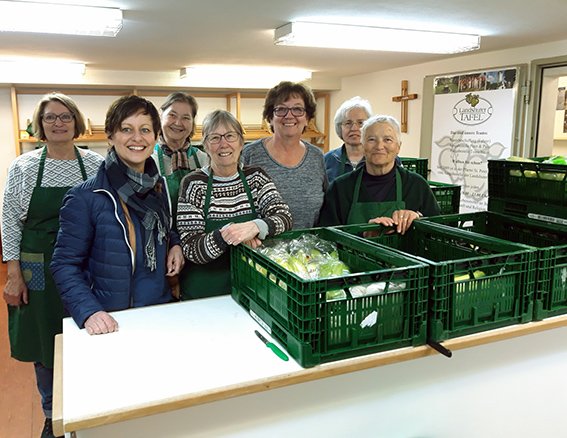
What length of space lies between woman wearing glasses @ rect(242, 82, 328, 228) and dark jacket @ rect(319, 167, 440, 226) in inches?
3.4

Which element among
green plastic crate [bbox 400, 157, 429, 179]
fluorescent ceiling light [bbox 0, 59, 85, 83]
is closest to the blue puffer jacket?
green plastic crate [bbox 400, 157, 429, 179]

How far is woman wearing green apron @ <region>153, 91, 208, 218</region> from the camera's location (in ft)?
8.01

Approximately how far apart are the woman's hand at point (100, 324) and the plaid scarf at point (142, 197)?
0.87 feet

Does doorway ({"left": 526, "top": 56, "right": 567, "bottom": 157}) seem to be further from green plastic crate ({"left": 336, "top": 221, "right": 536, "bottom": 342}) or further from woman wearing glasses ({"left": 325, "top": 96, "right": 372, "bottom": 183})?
green plastic crate ({"left": 336, "top": 221, "right": 536, "bottom": 342})

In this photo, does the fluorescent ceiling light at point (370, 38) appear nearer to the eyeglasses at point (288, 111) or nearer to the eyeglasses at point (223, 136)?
the eyeglasses at point (288, 111)

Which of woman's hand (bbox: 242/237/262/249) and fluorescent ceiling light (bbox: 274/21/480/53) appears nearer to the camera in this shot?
woman's hand (bbox: 242/237/262/249)

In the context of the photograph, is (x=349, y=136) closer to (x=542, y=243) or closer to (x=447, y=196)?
(x=447, y=196)

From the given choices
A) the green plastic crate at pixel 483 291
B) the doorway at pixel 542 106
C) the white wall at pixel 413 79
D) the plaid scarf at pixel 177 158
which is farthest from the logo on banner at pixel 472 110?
the green plastic crate at pixel 483 291

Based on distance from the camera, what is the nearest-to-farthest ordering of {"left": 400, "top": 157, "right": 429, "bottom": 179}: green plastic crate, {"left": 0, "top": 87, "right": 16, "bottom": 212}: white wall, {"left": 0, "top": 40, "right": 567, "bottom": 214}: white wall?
{"left": 400, "top": 157, "right": 429, "bottom": 179}: green plastic crate, {"left": 0, "top": 40, "right": 567, "bottom": 214}: white wall, {"left": 0, "top": 87, "right": 16, "bottom": 212}: white wall

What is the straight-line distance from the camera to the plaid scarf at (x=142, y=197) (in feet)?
5.62

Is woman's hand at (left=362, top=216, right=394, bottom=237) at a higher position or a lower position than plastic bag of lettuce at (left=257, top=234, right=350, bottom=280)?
higher

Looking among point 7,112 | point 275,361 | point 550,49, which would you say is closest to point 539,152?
point 550,49

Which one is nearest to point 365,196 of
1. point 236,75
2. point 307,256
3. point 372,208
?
point 372,208

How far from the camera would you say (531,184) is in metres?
2.00
